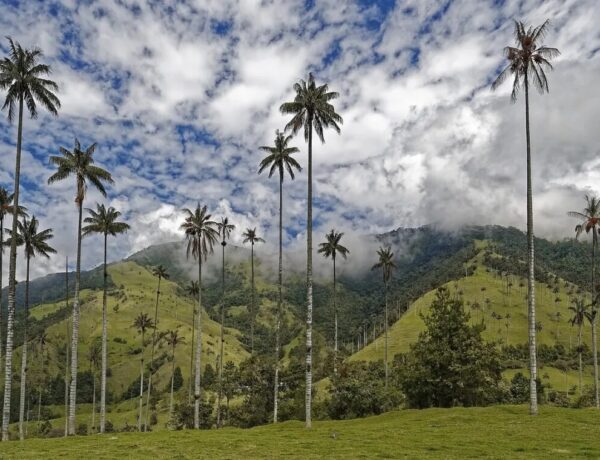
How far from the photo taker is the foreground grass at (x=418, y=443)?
2592 cm

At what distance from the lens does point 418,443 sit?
29469 millimetres

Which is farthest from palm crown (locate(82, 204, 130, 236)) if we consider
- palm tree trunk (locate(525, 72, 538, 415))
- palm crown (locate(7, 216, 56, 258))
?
palm tree trunk (locate(525, 72, 538, 415))

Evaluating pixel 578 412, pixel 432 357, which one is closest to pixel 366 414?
pixel 432 357

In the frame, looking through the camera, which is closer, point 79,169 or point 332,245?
point 79,169

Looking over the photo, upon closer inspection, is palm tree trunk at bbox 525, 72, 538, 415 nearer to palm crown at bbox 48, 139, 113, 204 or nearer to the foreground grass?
the foreground grass

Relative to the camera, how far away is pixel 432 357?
60531 mm

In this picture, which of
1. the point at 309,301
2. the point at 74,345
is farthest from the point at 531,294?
the point at 74,345

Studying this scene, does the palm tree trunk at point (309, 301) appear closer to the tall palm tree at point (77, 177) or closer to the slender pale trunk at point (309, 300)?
the slender pale trunk at point (309, 300)

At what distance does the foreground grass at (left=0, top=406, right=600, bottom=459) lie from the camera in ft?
85.0

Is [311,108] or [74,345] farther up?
[311,108]

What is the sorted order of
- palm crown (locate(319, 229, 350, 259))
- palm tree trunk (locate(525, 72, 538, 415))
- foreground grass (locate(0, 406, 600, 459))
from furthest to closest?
palm crown (locate(319, 229, 350, 259)) < palm tree trunk (locate(525, 72, 538, 415)) < foreground grass (locate(0, 406, 600, 459))

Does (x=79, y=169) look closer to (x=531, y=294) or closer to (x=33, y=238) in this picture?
(x=33, y=238)

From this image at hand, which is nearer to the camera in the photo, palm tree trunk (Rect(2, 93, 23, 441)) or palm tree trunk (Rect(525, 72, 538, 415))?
palm tree trunk (Rect(2, 93, 23, 441))

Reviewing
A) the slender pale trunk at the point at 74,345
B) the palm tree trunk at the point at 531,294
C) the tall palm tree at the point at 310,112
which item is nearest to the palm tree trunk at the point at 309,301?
the tall palm tree at the point at 310,112
